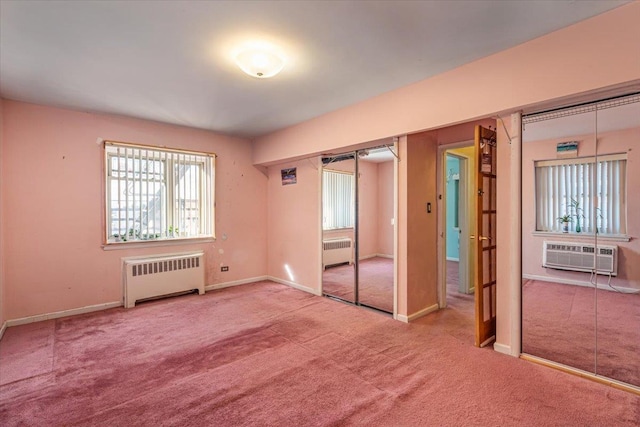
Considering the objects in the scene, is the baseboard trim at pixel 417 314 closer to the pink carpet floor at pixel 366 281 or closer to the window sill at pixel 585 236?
the pink carpet floor at pixel 366 281

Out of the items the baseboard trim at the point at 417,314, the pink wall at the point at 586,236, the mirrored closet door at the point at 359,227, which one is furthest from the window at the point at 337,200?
the pink wall at the point at 586,236

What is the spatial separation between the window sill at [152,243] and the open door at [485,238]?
4.09 m

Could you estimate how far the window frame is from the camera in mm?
4270

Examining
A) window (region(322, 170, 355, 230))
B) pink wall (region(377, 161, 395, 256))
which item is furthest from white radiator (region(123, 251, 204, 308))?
pink wall (region(377, 161, 395, 256))

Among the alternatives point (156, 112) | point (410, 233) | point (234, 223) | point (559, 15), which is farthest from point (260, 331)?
point (559, 15)

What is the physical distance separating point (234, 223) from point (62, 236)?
238 centimetres

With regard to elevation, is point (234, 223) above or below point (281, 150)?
below

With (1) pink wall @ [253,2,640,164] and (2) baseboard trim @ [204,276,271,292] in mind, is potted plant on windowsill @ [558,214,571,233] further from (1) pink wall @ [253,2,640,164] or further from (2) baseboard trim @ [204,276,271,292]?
(2) baseboard trim @ [204,276,271,292]

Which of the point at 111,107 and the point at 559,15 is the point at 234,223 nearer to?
the point at 111,107

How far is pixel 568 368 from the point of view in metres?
2.52

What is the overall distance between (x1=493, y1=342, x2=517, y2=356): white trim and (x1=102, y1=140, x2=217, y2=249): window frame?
14.1ft

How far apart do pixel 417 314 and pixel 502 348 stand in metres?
1.05

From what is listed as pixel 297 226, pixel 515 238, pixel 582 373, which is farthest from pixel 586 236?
pixel 297 226

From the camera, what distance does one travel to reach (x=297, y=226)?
17.3ft
